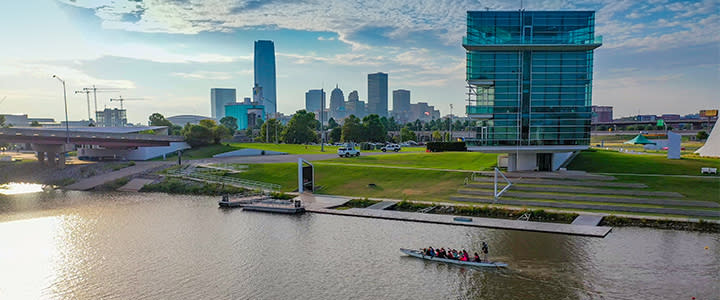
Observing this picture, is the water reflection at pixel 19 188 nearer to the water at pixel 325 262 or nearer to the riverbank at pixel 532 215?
the water at pixel 325 262

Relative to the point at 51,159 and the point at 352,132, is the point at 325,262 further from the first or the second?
the point at 352,132

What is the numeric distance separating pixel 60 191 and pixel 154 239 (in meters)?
43.3

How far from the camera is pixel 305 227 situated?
1711 inches

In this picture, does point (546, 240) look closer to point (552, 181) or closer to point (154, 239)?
point (552, 181)

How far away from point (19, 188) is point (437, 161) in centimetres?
7051

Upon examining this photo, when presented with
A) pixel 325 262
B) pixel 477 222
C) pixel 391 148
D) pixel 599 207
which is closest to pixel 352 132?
pixel 391 148

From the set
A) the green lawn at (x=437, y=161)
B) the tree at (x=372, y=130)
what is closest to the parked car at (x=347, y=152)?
the green lawn at (x=437, y=161)

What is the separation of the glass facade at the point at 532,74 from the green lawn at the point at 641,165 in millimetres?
4525

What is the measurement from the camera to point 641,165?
61.8 metres

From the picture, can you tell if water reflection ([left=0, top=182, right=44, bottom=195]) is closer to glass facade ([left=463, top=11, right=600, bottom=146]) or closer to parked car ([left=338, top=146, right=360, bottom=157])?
parked car ([left=338, top=146, right=360, bottom=157])

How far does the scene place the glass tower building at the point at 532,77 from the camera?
5888 cm

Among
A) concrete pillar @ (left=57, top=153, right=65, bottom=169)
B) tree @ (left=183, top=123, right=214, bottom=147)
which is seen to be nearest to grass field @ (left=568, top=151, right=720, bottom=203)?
tree @ (left=183, top=123, right=214, bottom=147)

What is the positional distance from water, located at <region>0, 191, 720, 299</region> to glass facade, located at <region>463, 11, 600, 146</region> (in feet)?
77.0

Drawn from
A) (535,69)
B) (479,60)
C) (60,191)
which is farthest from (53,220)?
(535,69)
